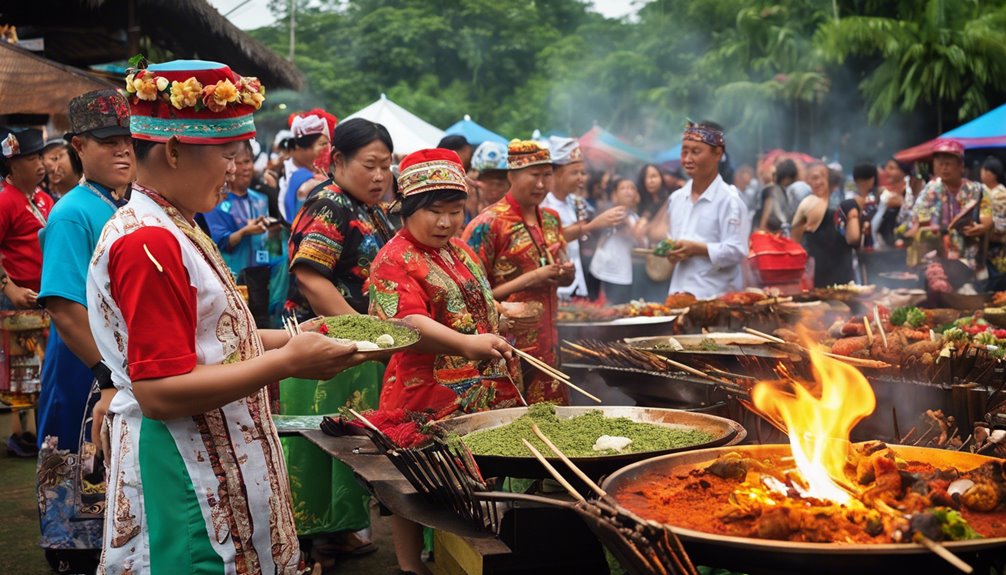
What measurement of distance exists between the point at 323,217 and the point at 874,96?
770 inches

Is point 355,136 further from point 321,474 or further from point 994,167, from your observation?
point 994,167

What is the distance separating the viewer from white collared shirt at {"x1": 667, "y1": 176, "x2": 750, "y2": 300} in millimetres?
7309

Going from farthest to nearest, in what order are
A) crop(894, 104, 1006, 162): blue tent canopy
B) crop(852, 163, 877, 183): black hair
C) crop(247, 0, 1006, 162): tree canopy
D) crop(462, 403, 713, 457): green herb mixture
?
crop(247, 0, 1006, 162): tree canopy
crop(894, 104, 1006, 162): blue tent canopy
crop(852, 163, 877, 183): black hair
crop(462, 403, 713, 457): green herb mixture

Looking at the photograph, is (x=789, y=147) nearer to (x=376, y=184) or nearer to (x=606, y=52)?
(x=606, y=52)

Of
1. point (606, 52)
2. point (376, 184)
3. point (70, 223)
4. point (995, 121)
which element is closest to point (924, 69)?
point (995, 121)

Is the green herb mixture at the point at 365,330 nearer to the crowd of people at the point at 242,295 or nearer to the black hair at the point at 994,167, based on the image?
the crowd of people at the point at 242,295

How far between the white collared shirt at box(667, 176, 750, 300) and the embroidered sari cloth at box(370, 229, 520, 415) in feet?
11.4

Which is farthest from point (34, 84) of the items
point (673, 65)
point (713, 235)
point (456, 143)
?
point (673, 65)

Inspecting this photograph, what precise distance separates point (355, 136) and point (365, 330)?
70.6 inches

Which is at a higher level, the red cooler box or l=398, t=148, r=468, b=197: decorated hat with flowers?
l=398, t=148, r=468, b=197: decorated hat with flowers

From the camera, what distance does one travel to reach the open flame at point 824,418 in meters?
2.66

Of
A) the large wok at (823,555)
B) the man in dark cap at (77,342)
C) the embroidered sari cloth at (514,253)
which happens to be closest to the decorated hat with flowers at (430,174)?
the man in dark cap at (77,342)

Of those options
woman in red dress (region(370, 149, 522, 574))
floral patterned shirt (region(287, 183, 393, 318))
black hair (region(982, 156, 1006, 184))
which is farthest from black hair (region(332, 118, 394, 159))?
black hair (region(982, 156, 1006, 184))

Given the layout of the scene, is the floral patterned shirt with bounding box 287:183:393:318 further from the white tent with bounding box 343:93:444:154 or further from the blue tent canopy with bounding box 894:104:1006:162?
the blue tent canopy with bounding box 894:104:1006:162
